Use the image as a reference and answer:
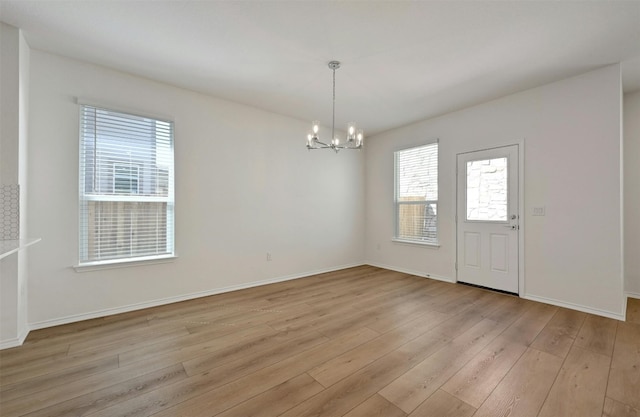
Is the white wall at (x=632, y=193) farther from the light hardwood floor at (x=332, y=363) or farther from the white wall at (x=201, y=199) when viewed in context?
the white wall at (x=201, y=199)

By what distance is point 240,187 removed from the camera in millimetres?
4074

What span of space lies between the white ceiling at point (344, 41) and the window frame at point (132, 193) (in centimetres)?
56

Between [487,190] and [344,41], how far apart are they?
9.85 feet

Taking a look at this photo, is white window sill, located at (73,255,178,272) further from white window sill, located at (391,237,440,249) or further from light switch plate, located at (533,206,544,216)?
light switch plate, located at (533,206,544,216)

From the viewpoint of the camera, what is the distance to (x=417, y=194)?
5.01m

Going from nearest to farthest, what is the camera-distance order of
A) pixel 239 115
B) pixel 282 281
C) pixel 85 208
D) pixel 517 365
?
pixel 517 365 → pixel 85 208 → pixel 239 115 → pixel 282 281

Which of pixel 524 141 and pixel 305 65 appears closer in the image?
pixel 305 65

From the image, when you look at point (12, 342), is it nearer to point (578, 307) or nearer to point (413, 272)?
point (413, 272)

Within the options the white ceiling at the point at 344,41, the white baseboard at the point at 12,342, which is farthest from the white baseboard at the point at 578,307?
the white baseboard at the point at 12,342

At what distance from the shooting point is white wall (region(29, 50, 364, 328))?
2764 mm

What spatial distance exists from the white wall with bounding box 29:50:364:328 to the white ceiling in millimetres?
353

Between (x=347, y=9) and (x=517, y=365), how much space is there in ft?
10.2

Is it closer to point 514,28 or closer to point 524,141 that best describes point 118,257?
point 514,28

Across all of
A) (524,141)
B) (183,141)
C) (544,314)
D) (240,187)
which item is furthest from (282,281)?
(524,141)
